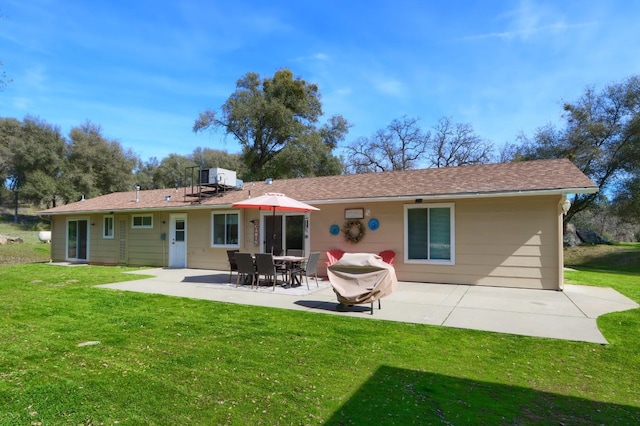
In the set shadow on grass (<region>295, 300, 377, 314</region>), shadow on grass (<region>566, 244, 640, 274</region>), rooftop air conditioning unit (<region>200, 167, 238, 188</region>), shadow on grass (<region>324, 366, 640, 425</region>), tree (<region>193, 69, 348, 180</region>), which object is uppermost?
tree (<region>193, 69, 348, 180</region>)

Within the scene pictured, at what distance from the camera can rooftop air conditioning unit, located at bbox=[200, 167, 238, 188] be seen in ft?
46.8

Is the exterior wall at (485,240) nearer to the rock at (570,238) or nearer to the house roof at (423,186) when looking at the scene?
the house roof at (423,186)

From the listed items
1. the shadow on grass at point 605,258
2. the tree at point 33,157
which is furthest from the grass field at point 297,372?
the tree at point 33,157

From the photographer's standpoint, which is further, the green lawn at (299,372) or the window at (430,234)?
the window at (430,234)

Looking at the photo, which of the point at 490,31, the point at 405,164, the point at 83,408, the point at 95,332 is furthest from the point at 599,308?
the point at 405,164

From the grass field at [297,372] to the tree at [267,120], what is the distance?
76.7 ft

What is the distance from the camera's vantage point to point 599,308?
6.85m

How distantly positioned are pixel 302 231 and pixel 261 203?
2.97 m

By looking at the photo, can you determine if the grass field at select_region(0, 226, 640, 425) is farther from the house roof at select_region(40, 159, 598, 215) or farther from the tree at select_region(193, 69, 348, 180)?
the tree at select_region(193, 69, 348, 180)

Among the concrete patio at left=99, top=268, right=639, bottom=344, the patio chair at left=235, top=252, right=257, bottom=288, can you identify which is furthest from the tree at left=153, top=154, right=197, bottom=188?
the patio chair at left=235, top=252, right=257, bottom=288

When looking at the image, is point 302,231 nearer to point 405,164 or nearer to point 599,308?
point 599,308

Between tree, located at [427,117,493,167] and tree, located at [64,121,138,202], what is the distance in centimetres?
2618

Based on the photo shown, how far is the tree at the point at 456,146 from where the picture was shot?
27.6 meters

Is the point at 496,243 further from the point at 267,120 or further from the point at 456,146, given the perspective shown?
the point at 267,120
